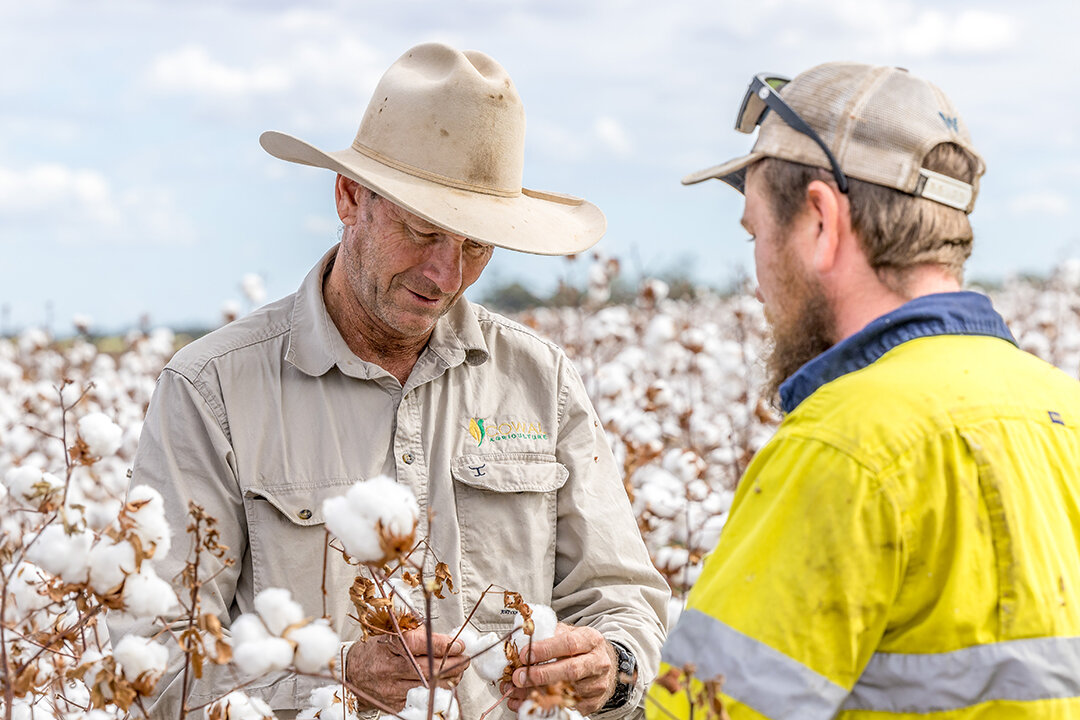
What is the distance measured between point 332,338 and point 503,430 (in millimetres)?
432

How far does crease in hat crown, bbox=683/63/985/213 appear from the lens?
61.0 inches

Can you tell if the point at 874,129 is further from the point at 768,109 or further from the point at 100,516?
the point at 100,516

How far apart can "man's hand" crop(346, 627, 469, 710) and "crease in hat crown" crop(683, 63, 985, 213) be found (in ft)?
3.03

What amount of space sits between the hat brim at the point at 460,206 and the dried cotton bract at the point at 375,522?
0.97 m

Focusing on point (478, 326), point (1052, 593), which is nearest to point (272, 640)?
point (1052, 593)

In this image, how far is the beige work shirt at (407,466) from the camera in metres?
2.21

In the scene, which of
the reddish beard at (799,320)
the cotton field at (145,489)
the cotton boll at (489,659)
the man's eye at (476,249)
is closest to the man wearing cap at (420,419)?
the man's eye at (476,249)

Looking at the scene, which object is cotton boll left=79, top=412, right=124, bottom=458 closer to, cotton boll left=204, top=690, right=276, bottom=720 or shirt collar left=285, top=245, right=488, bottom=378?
cotton boll left=204, top=690, right=276, bottom=720

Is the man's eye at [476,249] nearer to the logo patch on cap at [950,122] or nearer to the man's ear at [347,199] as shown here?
the man's ear at [347,199]

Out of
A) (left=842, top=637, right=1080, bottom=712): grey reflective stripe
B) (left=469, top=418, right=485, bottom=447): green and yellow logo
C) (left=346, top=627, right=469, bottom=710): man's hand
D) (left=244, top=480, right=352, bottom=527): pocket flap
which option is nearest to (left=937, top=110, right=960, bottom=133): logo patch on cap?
A: (left=842, top=637, right=1080, bottom=712): grey reflective stripe

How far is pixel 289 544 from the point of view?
223 cm

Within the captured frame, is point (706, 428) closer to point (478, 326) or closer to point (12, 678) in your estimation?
point (478, 326)

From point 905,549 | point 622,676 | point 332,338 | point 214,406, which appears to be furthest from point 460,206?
point 905,549

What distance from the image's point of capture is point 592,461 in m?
2.56
